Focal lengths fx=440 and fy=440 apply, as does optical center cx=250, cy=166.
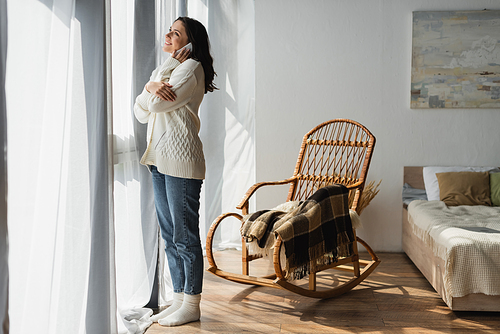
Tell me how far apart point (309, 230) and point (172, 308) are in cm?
81

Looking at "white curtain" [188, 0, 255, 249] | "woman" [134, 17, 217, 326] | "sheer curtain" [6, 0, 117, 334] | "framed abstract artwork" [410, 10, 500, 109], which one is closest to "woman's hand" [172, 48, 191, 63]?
"woman" [134, 17, 217, 326]

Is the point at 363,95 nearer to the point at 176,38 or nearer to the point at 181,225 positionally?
the point at 176,38

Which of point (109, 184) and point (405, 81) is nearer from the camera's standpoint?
point (109, 184)

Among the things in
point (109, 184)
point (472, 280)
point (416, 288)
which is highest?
point (109, 184)

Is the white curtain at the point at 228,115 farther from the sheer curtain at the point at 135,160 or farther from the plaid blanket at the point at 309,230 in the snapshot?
the plaid blanket at the point at 309,230

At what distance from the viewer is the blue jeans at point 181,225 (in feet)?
6.84

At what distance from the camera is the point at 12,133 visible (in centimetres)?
116

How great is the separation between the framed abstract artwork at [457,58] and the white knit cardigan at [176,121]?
2.18 metres

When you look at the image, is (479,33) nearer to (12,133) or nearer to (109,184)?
(109,184)

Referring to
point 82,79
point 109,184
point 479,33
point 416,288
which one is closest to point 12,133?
point 82,79

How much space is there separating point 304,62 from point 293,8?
45cm

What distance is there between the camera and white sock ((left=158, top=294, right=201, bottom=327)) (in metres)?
2.17

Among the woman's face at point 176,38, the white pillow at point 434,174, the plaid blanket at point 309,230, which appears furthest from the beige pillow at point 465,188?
the woman's face at point 176,38

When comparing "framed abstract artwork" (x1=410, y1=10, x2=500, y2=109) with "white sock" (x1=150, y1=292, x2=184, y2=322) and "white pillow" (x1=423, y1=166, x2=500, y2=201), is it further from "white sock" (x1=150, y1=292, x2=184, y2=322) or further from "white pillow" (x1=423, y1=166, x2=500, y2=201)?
"white sock" (x1=150, y1=292, x2=184, y2=322)
